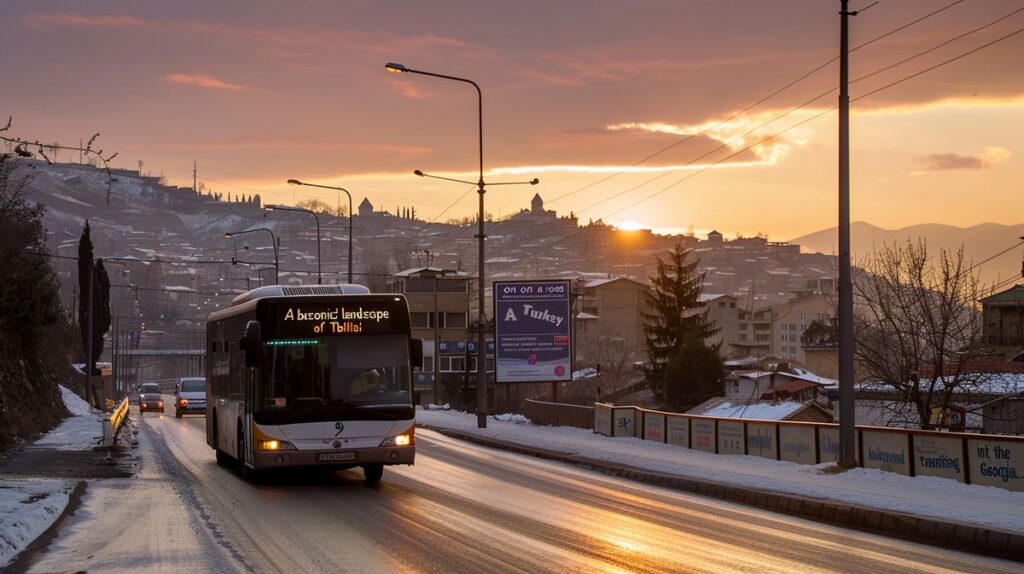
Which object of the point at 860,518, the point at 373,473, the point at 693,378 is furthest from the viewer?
the point at 693,378

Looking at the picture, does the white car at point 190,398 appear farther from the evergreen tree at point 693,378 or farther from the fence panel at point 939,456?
the fence panel at point 939,456

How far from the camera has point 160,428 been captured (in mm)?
43188

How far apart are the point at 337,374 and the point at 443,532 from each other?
21.6ft

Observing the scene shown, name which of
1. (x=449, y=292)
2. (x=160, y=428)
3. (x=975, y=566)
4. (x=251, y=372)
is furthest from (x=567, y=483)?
(x=449, y=292)

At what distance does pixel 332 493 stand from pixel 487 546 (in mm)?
7006

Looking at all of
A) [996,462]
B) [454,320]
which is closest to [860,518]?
[996,462]

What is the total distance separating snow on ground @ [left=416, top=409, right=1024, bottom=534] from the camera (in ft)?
50.9

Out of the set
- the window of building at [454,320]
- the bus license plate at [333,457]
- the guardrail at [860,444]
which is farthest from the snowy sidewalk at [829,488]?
the window of building at [454,320]

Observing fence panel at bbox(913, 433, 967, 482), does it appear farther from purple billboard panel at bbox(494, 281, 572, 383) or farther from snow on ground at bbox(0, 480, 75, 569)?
purple billboard panel at bbox(494, 281, 572, 383)

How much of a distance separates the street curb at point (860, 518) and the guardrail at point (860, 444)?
3157mm

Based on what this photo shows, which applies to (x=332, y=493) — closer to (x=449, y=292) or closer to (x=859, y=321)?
(x=859, y=321)

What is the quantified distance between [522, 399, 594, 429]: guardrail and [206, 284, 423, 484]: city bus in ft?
67.5

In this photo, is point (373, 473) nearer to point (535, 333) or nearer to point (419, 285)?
point (535, 333)

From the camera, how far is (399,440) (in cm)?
2003
